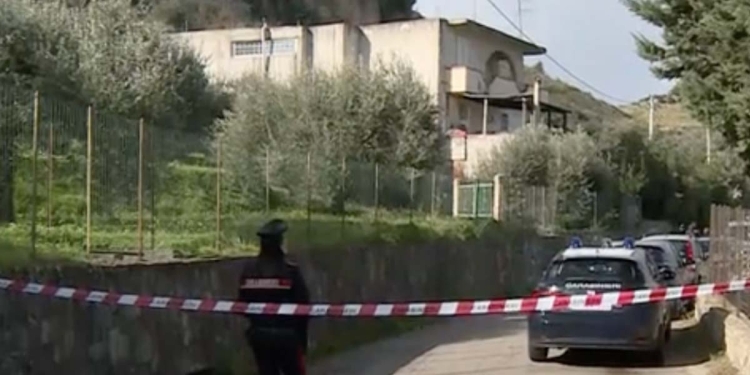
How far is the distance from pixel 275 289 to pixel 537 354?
7.29 meters

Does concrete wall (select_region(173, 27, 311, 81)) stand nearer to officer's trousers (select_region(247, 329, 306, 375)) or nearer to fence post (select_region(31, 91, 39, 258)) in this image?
fence post (select_region(31, 91, 39, 258))

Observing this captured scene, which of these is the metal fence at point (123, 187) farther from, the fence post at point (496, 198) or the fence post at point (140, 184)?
the fence post at point (496, 198)

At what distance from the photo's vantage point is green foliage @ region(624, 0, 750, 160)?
52.6 feet

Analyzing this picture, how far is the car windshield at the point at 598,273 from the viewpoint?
16.5m

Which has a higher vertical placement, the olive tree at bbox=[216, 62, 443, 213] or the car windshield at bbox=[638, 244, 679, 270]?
the olive tree at bbox=[216, 62, 443, 213]

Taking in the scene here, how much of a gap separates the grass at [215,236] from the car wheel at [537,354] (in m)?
4.25

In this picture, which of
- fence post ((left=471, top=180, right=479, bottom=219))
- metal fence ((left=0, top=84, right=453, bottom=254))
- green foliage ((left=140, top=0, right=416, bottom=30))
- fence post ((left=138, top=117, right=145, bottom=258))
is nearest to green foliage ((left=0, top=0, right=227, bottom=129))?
metal fence ((left=0, top=84, right=453, bottom=254))

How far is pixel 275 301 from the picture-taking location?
10273 millimetres

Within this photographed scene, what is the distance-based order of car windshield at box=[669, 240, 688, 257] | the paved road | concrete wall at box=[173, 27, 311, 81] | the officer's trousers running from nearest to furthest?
the officer's trousers, the paved road, car windshield at box=[669, 240, 688, 257], concrete wall at box=[173, 27, 311, 81]

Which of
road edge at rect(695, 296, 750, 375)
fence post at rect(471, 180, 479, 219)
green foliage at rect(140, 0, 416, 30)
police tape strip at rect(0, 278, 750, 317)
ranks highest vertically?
green foliage at rect(140, 0, 416, 30)

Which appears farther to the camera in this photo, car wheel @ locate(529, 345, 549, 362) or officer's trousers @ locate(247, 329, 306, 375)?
car wheel @ locate(529, 345, 549, 362)

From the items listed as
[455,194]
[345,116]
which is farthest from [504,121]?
[455,194]

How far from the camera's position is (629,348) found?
1602 cm

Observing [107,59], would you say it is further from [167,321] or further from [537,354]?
[167,321]
